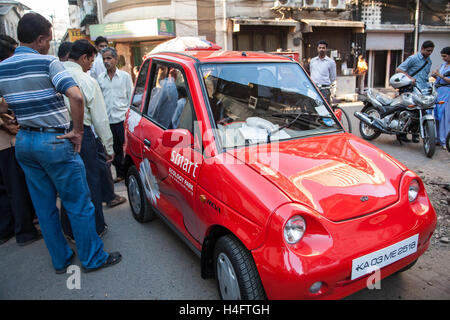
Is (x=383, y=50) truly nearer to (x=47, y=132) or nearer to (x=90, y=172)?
(x=90, y=172)

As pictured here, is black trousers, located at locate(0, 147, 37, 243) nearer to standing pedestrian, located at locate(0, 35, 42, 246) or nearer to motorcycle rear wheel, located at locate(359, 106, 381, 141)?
standing pedestrian, located at locate(0, 35, 42, 246)

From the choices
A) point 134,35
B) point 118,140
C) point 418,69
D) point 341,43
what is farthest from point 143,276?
point 341,43

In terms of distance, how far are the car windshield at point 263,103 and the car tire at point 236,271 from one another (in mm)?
752

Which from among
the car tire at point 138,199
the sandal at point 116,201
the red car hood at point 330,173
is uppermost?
the red car hood at point 330,173

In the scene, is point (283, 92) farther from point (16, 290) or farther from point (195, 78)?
point (16, 290)

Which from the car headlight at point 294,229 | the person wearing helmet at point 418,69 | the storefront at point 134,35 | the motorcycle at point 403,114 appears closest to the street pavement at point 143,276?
the car headlight at point 294,229

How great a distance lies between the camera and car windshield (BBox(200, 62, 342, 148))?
269 centimetres

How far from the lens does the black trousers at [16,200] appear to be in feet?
11.7

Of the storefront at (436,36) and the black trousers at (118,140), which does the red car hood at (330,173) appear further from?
the storefront at (436,36)

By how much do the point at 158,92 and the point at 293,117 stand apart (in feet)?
4.83

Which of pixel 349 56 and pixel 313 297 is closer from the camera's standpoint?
pixel 313 297

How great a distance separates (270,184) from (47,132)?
6.00ft
